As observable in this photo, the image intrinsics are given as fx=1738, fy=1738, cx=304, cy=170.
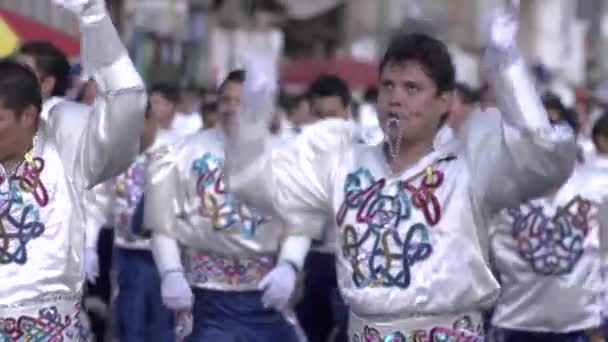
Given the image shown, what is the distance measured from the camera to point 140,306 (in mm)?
10109

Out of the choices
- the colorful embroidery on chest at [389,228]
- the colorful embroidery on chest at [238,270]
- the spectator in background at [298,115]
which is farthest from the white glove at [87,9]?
the spectator in background at [298,115]

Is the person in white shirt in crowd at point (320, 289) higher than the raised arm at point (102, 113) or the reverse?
the reverse

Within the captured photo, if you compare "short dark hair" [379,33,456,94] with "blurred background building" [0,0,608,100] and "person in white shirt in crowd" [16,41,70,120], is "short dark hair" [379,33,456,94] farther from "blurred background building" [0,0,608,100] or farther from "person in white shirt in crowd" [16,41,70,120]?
"person in white shirt in crowd" [16,41,70,120]

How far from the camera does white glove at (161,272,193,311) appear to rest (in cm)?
804

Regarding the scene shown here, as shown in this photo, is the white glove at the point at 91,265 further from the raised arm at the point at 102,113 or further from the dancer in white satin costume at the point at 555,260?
the raised arm at the point at 102,113

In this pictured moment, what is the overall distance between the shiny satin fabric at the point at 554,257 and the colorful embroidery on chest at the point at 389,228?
2.34 metres

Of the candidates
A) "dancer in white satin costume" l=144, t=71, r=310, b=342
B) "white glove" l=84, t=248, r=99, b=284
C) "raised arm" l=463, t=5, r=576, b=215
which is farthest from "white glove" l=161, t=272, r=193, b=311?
"raised arm" l=463, t=5, r=576, b=215

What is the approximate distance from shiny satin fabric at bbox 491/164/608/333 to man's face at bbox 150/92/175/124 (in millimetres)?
3006

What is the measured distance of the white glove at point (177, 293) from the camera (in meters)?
8.04

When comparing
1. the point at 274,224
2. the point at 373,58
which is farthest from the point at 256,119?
the point at 373,58

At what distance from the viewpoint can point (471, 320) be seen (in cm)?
625

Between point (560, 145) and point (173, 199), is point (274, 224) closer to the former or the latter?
point (173, 199)

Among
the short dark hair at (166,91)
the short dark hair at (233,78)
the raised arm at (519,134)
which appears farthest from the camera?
the short dark hair at (166,91)

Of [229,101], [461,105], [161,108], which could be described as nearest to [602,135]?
[461,105]
